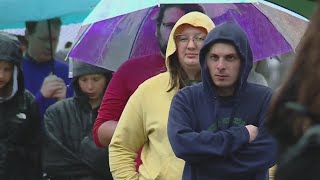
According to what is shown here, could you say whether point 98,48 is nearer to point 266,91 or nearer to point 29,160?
point 29,160

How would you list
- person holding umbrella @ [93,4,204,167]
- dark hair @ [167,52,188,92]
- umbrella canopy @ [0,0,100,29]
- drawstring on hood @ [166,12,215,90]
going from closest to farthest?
dark hair @ [167,52,188,92], drawstring on hood @ [166,12,215,90], person holding umbrella @ [93,4,204,167], umbrella canopy @ [0,0,100,29]

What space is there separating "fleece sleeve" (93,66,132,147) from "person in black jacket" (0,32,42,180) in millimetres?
1403

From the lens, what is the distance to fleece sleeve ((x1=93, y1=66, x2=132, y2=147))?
588 centimetres

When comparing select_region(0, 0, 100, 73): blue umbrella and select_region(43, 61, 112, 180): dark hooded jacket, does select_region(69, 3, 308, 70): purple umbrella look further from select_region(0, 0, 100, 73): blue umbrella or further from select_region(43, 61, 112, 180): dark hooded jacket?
select_region(0, 0, 100, 73): blue umbrella

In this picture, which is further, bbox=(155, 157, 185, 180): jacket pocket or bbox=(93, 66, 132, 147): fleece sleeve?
bbox=(93, 66, 132, 147): fleece sleeve

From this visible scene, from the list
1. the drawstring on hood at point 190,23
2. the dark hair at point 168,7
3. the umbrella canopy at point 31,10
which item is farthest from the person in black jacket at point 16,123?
the drawstring on hood at point 190,23

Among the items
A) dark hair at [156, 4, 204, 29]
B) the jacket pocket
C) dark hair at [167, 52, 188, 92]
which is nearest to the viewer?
the jacket pocket

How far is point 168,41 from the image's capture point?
5.66m

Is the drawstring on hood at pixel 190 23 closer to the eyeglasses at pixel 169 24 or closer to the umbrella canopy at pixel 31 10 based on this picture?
the eyeglasses at pixel 169 24

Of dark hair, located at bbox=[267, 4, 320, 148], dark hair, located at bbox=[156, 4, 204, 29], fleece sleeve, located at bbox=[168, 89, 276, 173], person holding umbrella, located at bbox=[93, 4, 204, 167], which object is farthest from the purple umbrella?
dark hair, located at bbox=[267, 4, 320, 148]

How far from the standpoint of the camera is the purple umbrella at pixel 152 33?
6.61 meters

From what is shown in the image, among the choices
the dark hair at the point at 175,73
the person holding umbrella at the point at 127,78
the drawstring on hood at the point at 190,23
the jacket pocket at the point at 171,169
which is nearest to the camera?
the jacket pocket at the point at 171,169

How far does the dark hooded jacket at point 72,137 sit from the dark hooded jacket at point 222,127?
2.21 m

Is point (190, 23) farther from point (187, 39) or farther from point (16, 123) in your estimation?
point (16, 123)
